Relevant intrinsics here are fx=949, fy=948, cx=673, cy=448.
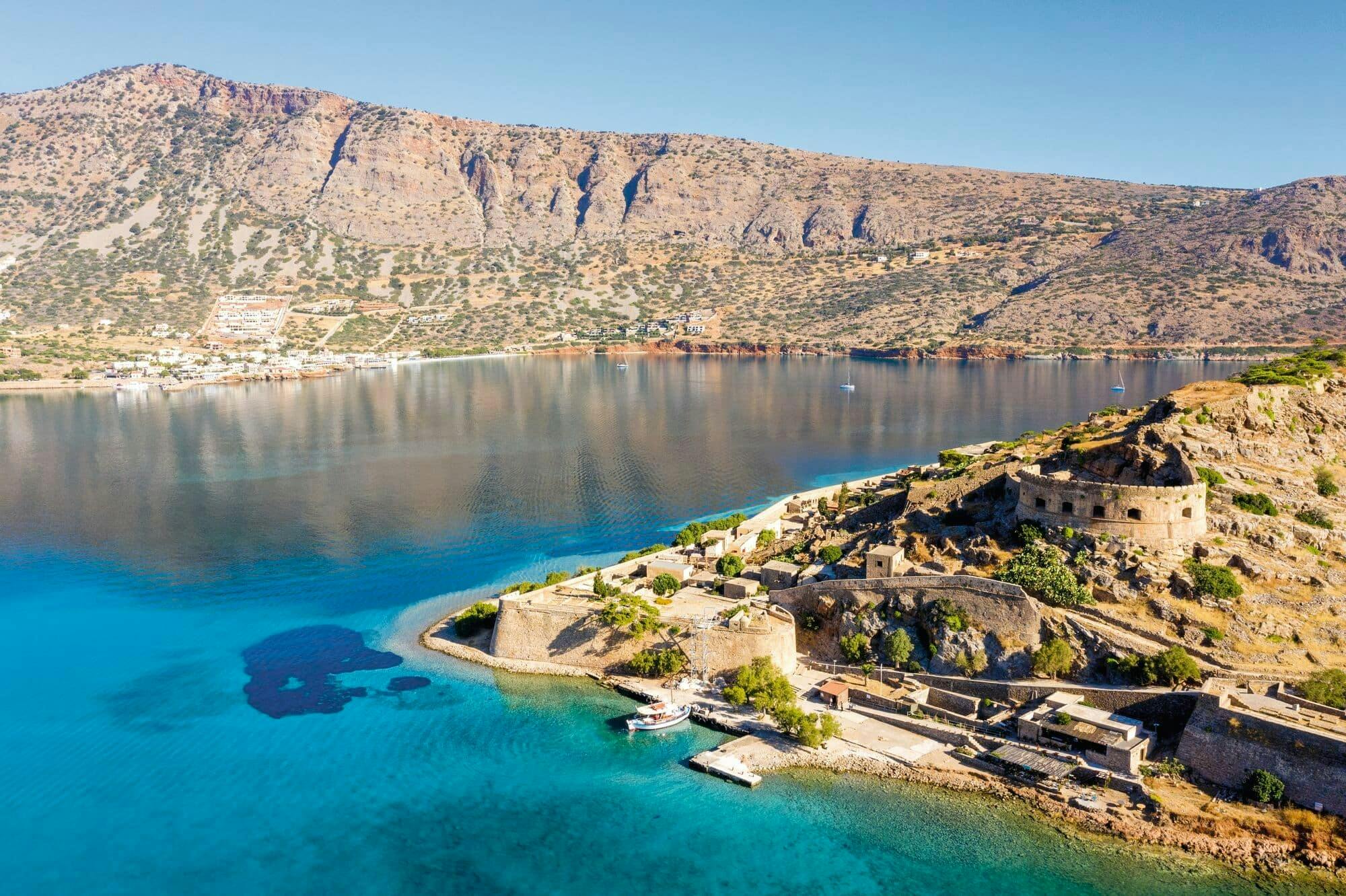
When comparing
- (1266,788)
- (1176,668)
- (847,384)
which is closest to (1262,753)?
(1266,788)

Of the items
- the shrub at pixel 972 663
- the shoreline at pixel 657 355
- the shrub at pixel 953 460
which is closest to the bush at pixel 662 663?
the shrub at pixel 972 663

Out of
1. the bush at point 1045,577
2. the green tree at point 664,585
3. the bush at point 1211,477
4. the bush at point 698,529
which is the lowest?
the green tree at point 664,585

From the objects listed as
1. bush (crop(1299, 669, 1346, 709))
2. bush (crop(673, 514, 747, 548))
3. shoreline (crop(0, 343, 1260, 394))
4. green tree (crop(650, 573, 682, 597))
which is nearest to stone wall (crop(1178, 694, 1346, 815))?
bush (crop(1299, 669, 1346, 709))

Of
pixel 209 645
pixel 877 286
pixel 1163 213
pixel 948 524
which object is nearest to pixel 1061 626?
pixel 948 524

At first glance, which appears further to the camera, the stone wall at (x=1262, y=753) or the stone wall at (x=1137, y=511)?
the stone wall at (x=1137, y=511)

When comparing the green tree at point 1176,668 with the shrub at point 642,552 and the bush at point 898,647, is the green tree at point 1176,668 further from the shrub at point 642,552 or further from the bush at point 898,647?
the shrub at point 642,552

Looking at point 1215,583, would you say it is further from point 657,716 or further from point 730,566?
point 730,566

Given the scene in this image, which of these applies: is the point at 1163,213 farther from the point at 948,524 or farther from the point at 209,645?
the point at 209,645
